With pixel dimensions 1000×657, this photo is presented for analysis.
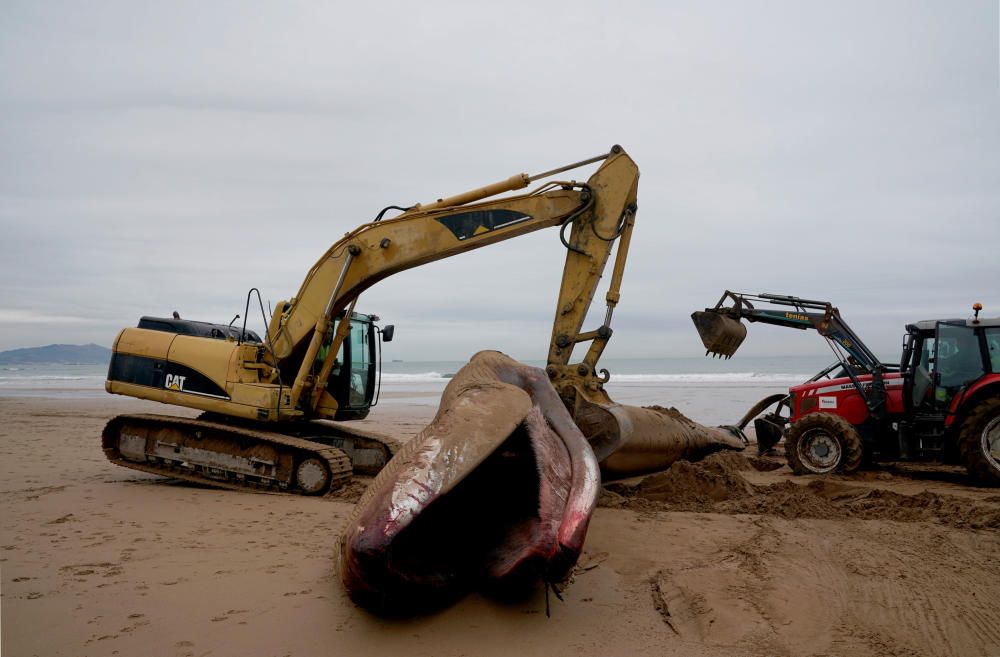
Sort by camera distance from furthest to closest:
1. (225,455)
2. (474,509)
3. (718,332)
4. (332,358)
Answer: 1. (718,332)
2. (332,358)
3. (225,455)
4. (474,509)

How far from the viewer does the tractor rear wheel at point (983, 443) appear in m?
7.77

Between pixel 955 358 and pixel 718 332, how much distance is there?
2690mm

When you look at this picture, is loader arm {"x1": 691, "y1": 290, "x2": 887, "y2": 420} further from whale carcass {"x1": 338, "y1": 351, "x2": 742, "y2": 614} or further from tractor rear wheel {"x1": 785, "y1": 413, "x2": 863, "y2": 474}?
whale carcass {"x1": 338, "y1": 351, "x2": 742, "y2": 614}

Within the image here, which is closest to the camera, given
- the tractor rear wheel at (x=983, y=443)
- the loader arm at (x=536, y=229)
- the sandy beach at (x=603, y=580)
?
the sandy beach at (x=603, y=580)

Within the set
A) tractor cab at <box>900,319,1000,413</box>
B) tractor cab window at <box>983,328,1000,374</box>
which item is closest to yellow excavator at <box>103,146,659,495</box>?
tractor cab at <box>900,319,1000,413</box>

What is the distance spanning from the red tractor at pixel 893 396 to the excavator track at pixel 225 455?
5.25m

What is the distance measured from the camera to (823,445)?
9.00 metres

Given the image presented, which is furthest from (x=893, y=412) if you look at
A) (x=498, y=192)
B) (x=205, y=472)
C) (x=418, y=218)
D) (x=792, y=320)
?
(x=205, y=472)

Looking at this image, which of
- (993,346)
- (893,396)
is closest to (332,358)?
(893,396)

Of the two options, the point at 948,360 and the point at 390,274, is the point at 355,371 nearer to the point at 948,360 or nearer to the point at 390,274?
the point at 390,274

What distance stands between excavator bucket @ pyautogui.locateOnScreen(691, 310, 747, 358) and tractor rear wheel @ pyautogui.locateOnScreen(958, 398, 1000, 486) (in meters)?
2.84

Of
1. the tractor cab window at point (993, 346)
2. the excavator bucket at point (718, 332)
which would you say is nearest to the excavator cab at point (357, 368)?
the excavator bucket at point (718, 332)

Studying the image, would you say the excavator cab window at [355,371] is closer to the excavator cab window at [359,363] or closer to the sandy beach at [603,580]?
the excavator cab window at [359,363]

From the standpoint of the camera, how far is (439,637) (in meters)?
3.45
